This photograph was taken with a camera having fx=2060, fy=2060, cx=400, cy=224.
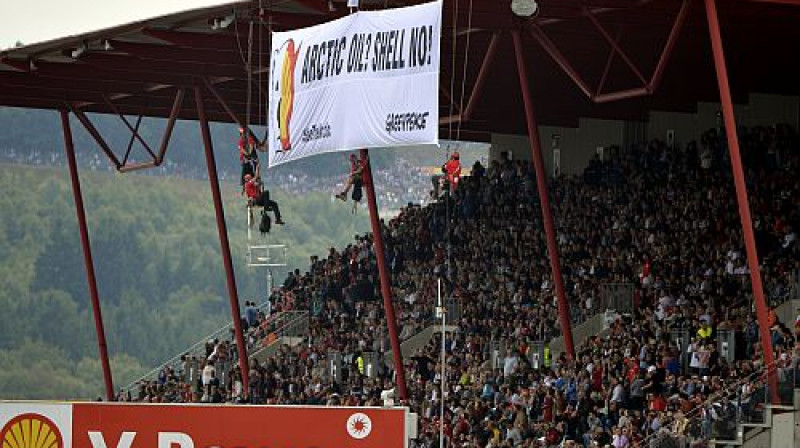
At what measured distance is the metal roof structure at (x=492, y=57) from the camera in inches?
1369

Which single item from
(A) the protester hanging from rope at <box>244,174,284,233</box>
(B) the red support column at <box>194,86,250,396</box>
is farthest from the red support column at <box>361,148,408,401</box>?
(B) the red support column at <box>194,86,250,396</box>

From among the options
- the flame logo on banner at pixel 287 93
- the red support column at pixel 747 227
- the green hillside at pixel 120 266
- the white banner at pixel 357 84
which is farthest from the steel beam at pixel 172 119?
the green hillside at pixel 120 266

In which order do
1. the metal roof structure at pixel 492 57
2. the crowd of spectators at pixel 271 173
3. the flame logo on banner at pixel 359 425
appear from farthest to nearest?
1. the crowd of spectators at pixel 271 173
2. the metal roof structure at pixel 492 57
3. the flame logo on banner at pixel 359 425

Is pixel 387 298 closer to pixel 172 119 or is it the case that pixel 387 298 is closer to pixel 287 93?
pixel 287 93

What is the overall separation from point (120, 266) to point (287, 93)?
93632 mm

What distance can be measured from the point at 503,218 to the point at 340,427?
3128 centimetres

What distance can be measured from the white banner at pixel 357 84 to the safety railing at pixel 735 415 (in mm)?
5692

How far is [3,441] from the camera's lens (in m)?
19.1

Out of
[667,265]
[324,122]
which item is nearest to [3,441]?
[324,122]

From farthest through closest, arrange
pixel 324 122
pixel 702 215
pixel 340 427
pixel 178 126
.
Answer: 1. pixel 178 126
2. pixel 702 215
3. pixel 324 122
4. pixel 340 427

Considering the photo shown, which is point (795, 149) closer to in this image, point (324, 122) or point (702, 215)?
point (702, 215)

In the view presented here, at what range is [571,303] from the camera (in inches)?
1670

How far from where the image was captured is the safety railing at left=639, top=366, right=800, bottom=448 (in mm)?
30031

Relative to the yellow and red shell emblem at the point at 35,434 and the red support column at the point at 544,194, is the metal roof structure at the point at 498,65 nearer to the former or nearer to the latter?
the red support column at the point at 544,194
